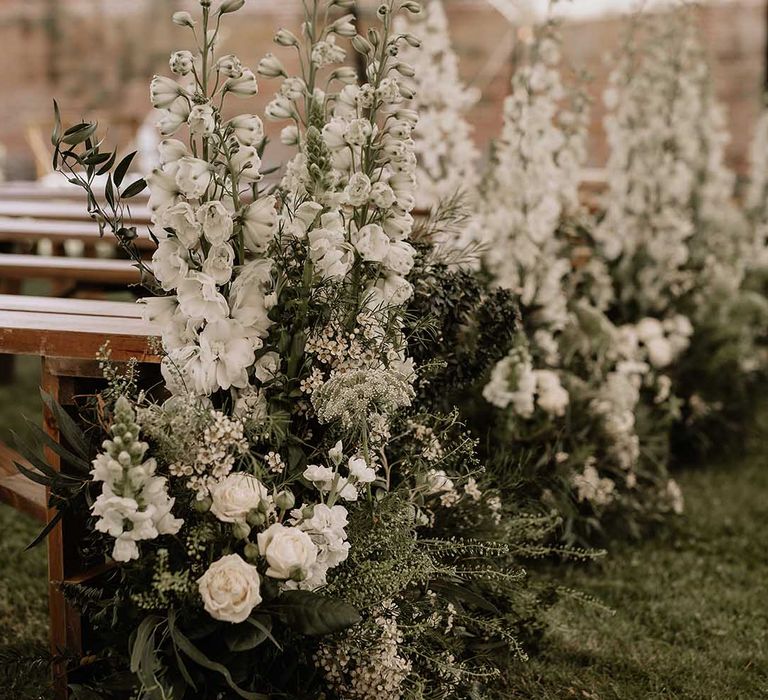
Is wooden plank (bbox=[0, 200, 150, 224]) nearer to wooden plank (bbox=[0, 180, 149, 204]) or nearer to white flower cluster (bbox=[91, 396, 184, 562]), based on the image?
wooden plank (bbox=[0, 180, 149, 204])

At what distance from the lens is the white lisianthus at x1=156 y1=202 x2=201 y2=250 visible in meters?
1.83

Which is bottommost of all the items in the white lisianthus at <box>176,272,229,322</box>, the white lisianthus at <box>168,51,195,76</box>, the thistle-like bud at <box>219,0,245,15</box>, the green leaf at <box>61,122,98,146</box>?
the white lisianthus at <box>176,272,229,322</box>

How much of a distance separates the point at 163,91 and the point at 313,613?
0.97m

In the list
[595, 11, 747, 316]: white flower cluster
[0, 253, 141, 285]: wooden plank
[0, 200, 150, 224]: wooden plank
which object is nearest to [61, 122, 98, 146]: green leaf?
[0, 253, 141, 285]: wooden plank

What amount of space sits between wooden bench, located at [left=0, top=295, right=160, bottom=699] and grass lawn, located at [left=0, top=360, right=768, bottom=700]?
14cm

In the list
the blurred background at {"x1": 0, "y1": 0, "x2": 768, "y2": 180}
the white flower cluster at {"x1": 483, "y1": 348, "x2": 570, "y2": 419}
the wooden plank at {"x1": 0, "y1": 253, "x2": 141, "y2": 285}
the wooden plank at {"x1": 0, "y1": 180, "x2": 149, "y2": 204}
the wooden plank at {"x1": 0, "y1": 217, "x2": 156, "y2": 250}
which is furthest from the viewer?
the blurred background at {"x1": 0, "y1": 0, "x2": 768, "y2": 180}

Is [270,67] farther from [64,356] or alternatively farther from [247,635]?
[247,635]

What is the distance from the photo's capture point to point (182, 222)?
185cm

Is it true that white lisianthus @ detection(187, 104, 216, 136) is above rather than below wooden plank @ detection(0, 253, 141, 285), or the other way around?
above

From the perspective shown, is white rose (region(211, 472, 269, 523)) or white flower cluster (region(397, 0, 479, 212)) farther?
white flower cluster (region(397, 0, 479, 212))

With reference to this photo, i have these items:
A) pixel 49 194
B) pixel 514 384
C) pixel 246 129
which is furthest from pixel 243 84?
pixel 49 194

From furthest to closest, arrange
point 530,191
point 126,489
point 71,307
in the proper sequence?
1. point 530,191
2. point 71,307
3. point 126,489

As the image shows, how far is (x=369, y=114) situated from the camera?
6.76 ft

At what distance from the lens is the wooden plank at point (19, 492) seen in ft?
7.59
